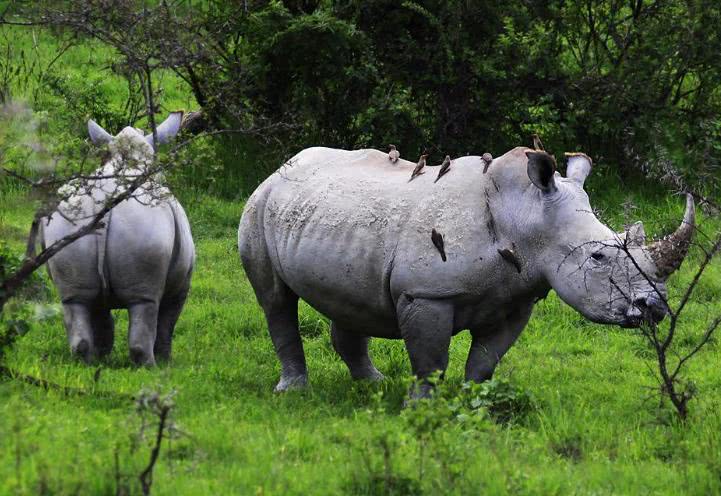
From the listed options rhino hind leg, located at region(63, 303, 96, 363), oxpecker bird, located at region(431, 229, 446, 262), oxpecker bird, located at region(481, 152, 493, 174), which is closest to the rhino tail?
rhino hind leg, located at region(63, 303, 96, 363)

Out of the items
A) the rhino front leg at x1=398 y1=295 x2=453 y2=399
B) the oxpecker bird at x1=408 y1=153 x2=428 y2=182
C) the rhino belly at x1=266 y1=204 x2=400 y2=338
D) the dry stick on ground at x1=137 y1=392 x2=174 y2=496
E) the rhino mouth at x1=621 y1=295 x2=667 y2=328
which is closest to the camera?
the dry stick on ground at x1=137 y1=392 x2=174 y2=496

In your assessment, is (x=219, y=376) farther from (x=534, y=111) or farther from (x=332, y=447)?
(x=534, y=111)

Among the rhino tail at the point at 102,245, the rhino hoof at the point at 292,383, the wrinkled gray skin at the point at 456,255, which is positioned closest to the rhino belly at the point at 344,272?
the wrinkled gray skin at the point at 456,255

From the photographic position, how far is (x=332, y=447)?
6664 millimetres

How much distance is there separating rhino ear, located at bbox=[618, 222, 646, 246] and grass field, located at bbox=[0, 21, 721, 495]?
181 millimetres

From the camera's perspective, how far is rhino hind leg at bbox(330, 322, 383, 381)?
8898mm

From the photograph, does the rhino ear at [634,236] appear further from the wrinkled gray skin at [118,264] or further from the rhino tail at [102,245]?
the rhino tail at [102,245]

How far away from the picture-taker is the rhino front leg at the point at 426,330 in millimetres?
7594

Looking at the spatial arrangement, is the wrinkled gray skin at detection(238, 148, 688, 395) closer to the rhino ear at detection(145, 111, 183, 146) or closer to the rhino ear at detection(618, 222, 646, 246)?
the rhino ear at detection(618, 222, 646, 246)

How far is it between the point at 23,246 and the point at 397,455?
6.04m

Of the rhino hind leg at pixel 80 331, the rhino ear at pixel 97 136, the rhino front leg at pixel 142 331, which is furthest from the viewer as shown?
the rhino ear at pixel 97 136

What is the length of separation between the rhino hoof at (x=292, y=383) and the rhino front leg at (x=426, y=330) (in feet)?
3.69

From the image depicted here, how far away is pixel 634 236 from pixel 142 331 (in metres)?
3.21

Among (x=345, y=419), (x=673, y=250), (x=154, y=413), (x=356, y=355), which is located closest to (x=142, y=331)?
(x=356, y=355)
